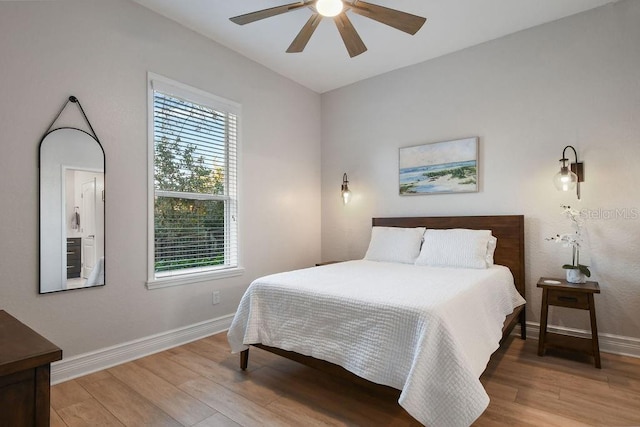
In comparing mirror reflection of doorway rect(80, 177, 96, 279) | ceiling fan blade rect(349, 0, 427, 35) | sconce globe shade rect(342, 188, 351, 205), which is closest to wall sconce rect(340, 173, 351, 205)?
sconce globe shade rect(342, 188, 351, 205)

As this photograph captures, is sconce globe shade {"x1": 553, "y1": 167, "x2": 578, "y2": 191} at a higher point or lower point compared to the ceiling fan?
lower

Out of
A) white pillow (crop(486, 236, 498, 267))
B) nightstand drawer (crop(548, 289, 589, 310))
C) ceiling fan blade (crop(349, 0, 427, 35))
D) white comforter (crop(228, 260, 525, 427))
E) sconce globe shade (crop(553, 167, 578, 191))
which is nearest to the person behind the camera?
white comforter (crop(228, 260, 525, 427))

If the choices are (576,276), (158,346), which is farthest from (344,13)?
(158,346)

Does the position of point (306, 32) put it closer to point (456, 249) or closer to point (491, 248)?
point (456, 249)

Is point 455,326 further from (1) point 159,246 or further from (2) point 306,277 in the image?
(1) point 159,246

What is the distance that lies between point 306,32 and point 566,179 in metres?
2.44

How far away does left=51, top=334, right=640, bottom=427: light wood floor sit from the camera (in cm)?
186

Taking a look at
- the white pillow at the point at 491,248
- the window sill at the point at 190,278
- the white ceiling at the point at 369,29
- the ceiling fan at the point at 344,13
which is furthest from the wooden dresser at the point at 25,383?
the white pillow at the point at 491,248

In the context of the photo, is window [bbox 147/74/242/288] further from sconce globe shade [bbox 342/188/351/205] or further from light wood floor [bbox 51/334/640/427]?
sconce globe shade [bbox 342/188/351/205]

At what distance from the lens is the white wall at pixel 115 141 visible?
7.07 ft

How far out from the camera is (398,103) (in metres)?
3.97

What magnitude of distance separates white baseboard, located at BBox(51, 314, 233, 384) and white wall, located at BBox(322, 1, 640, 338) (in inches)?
92.4

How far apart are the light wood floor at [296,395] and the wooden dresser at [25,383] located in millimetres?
1008

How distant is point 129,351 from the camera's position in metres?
2.67
